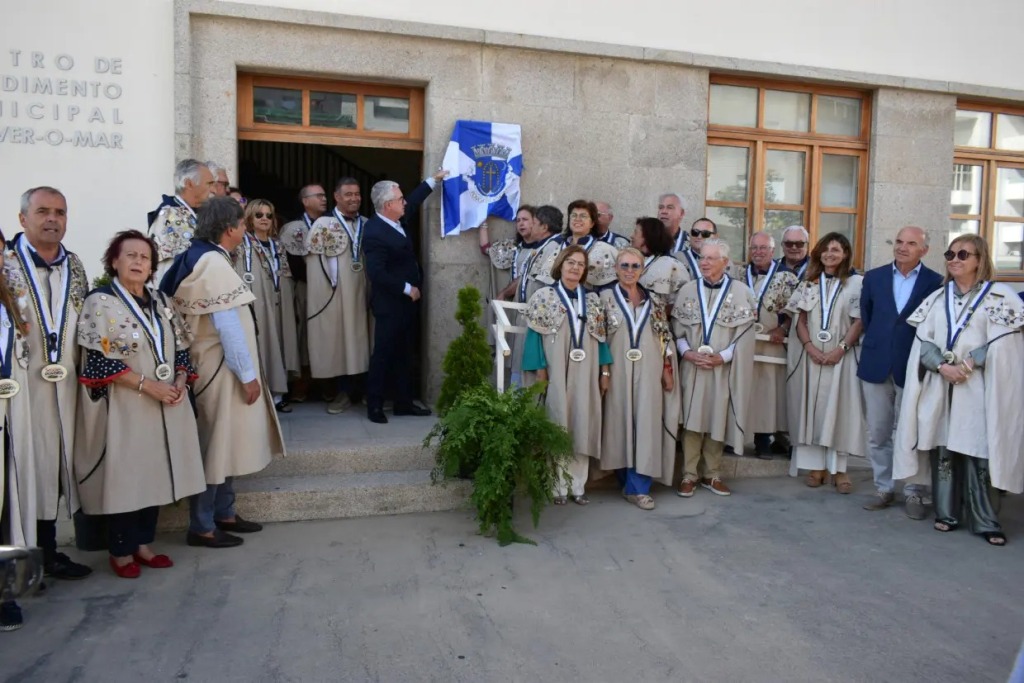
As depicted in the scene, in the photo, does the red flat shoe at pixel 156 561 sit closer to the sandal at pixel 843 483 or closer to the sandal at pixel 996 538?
the sandal at pixel 843 483

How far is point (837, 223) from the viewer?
888 centimetres

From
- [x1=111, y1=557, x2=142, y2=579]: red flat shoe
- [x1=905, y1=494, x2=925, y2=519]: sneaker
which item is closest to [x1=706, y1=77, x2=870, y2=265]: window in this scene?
[x1=905, y1=494, x2=925, y2=519]: sneaker

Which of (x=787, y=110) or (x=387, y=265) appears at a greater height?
(x=787, y=110)

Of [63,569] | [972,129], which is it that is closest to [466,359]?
[63,569]

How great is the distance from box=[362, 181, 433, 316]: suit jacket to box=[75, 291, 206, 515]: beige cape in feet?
7.36

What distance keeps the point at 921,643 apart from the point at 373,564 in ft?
9.19

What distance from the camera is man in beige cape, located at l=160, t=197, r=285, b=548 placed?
15.4ft

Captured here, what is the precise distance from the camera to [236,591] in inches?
172

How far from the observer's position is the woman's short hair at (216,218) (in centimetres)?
470

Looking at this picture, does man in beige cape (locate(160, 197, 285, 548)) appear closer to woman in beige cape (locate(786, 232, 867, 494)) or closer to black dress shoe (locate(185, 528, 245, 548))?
black dress shoe (locate(185, 528, 245, 548))

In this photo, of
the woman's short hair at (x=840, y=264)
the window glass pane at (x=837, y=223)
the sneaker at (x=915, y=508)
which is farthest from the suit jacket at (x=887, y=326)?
the window glass pane at (x=837, y=223)

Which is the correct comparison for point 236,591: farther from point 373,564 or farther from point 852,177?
point 852,177

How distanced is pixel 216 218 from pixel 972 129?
823 cm

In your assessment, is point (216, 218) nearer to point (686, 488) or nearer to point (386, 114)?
point (386, 114)
